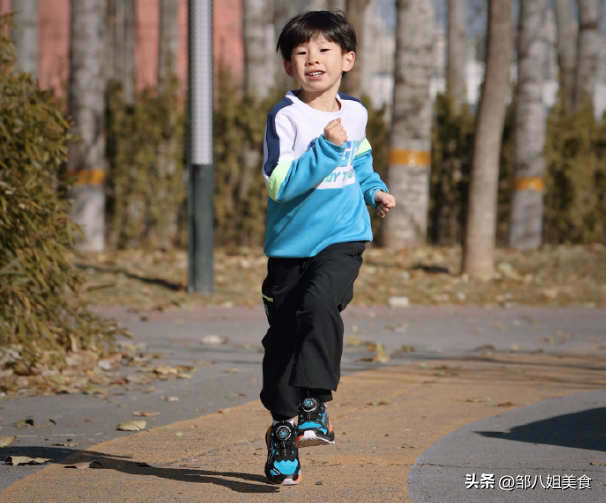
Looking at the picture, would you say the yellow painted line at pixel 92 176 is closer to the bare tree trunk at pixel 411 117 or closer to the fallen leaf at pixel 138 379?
the bare tree trunk at pixel 411 117

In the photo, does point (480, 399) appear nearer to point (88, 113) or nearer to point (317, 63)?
point (317, 63)

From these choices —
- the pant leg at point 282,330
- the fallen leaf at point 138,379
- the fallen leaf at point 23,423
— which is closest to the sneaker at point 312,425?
the pant leg at point 282,330

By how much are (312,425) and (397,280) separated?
7.46m

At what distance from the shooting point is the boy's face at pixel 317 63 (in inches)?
138

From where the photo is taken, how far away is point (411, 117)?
13031mm

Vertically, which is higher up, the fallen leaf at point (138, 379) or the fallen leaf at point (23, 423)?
the fallen leaf at point (23, 423)

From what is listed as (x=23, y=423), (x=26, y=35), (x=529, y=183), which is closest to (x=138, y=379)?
(x=23, y=423)

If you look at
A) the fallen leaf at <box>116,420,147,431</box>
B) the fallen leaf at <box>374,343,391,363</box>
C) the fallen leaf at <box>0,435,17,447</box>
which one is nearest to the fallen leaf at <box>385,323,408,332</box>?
the fallen leaf at <box>374,343,391,363</box>

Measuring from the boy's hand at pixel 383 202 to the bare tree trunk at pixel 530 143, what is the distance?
10405mm

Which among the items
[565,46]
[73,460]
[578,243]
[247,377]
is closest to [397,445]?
[73,460]

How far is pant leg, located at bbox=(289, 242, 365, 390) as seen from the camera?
339 cm

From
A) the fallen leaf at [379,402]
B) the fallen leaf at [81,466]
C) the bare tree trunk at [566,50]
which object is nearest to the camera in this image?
the fallen leaf at [81,466]

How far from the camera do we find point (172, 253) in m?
12.9

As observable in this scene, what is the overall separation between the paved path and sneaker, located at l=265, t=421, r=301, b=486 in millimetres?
82
